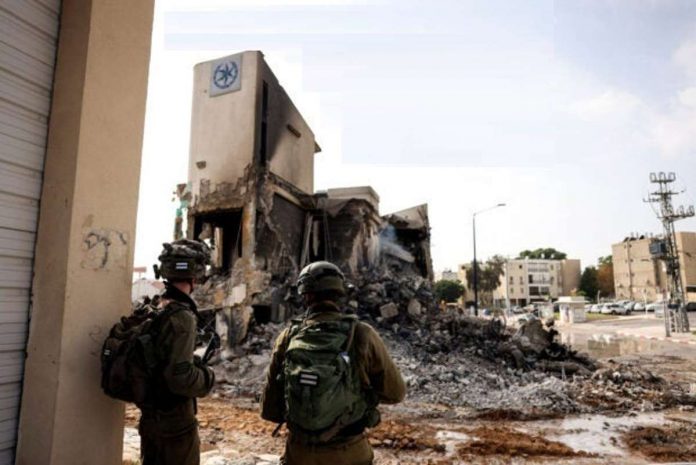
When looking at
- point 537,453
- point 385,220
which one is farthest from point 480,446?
point 385,220

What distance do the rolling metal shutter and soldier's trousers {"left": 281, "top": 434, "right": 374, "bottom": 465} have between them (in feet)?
4.45

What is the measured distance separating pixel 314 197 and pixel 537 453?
11415 mm

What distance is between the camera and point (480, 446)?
16.8ft

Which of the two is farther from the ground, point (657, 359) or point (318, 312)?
point (318, 312)

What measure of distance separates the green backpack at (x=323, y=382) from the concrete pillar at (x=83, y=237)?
3.39 feet

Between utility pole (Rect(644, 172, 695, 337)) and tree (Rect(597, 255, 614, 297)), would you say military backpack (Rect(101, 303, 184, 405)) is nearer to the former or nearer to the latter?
utility pole (Rect(644, 172, 695, 337))

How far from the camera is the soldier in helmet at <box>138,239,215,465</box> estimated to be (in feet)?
6.92

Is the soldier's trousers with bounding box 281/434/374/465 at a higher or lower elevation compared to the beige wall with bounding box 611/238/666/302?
lower

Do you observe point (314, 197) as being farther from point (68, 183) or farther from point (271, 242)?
point (68, 183)

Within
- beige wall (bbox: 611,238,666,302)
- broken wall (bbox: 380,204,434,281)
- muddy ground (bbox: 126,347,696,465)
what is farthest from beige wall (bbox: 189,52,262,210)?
beige wall (bbox: 611,238,666,302)

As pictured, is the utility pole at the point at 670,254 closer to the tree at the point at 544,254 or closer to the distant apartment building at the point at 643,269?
the distant apartment building at the point at 643,269

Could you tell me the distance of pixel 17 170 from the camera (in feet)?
6.73

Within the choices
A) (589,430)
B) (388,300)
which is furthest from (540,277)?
(589,430)

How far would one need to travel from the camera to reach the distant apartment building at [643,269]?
51188 millimetres
